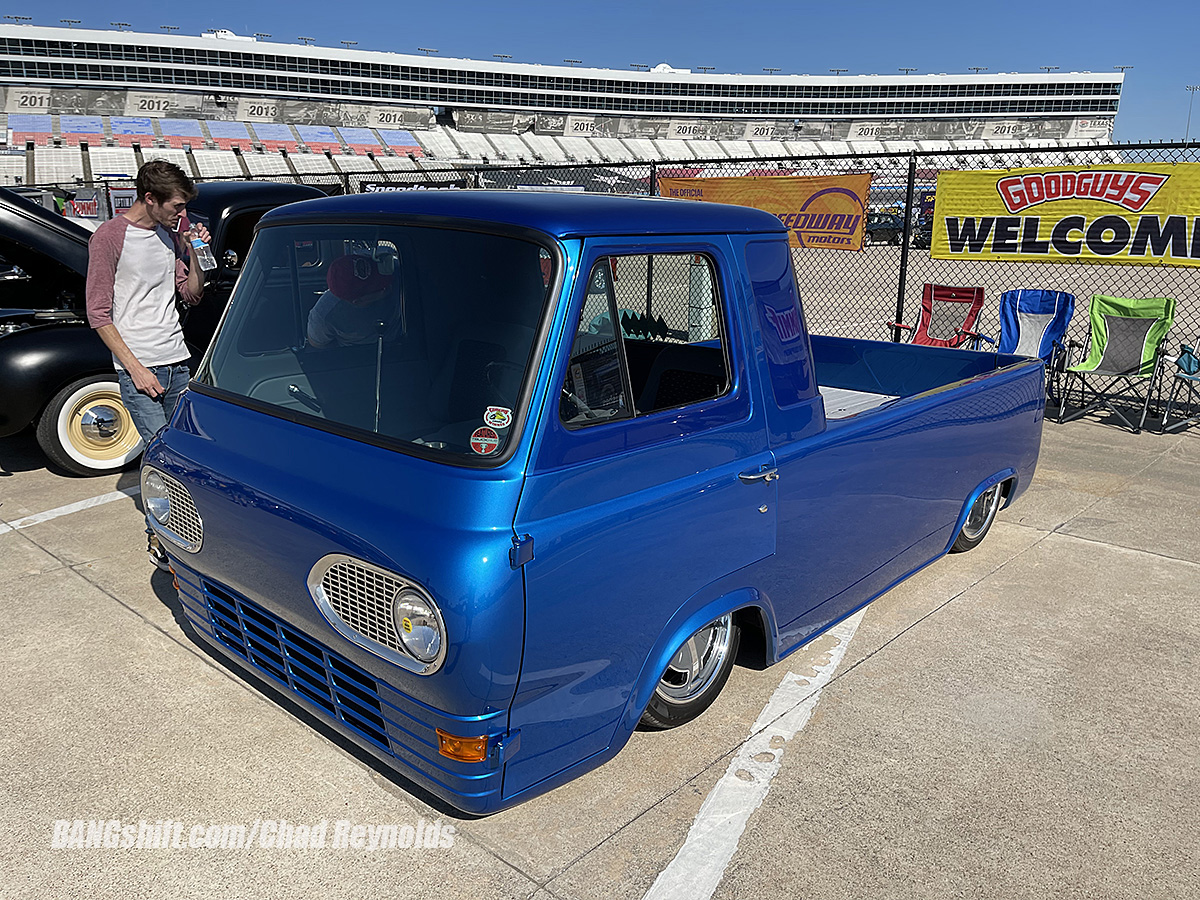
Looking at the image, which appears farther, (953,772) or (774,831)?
(953,772)

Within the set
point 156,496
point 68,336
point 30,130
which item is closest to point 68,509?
point 68,336

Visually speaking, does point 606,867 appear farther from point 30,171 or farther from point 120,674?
point 30,171

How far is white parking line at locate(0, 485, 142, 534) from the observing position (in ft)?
17.6

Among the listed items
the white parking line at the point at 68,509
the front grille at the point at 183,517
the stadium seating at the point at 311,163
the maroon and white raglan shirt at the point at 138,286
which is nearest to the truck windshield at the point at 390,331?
the front grille at the point at 183,517

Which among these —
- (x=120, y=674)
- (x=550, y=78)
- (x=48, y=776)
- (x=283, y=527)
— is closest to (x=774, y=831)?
(x=283, y=527)

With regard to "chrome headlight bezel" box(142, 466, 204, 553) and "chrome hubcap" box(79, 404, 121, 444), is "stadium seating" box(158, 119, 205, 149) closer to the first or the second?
"chrome hubcap" box(79, 404, 121, 444)

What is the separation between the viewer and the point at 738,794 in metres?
2.92

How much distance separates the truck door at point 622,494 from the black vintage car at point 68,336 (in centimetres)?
386

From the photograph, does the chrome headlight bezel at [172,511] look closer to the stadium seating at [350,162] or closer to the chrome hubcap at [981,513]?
the chrome hubcap at [981,513]

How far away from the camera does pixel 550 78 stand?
125m

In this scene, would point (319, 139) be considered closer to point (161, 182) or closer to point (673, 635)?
point (161, 182)

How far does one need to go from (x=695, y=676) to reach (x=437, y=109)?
127 m

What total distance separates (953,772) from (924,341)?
22.1 ft

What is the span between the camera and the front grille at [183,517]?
2.96m
